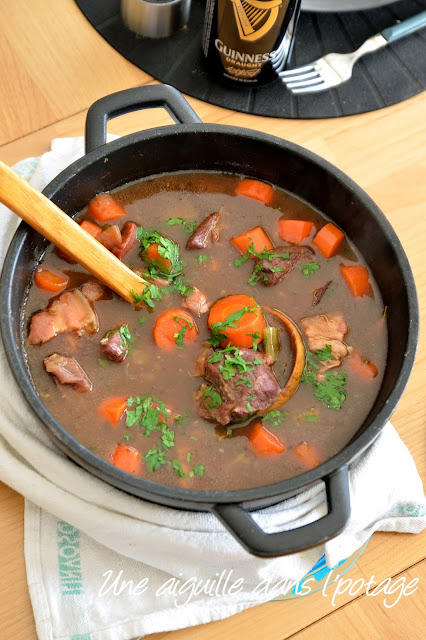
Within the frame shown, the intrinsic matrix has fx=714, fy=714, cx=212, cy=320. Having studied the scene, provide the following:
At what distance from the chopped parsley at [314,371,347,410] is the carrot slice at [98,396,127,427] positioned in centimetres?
49

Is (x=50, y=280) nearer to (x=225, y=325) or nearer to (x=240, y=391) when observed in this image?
(x=225, y=325)

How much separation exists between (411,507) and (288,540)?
1.82 feet

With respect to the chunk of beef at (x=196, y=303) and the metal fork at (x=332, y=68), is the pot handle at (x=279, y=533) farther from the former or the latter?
the metal fork at (x=332, y=68)

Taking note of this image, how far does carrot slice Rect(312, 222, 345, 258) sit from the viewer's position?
2.04 meters

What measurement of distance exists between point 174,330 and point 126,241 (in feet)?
0.98

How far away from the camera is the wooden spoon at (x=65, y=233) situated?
5.46ft

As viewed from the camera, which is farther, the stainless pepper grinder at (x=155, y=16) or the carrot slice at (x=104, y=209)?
the stainless pepper grinder at (x=155, y=16)

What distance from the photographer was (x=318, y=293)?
196 cm

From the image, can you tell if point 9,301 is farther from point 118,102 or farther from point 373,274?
point 373,274

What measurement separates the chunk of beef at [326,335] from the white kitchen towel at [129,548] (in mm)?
247

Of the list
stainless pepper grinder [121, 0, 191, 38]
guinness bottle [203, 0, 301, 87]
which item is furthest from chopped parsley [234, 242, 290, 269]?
stainless pepper grinder [121, 0, 191, 38]

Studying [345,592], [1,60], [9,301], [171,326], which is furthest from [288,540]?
[1,60]

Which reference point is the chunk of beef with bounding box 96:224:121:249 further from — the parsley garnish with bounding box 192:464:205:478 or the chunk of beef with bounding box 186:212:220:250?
the parsley garnish with bounding box 192:464:205:478

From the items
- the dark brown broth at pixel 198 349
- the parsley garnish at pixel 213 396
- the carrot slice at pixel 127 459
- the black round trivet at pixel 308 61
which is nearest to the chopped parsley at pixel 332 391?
the dark brown broth at pixel 198 349
